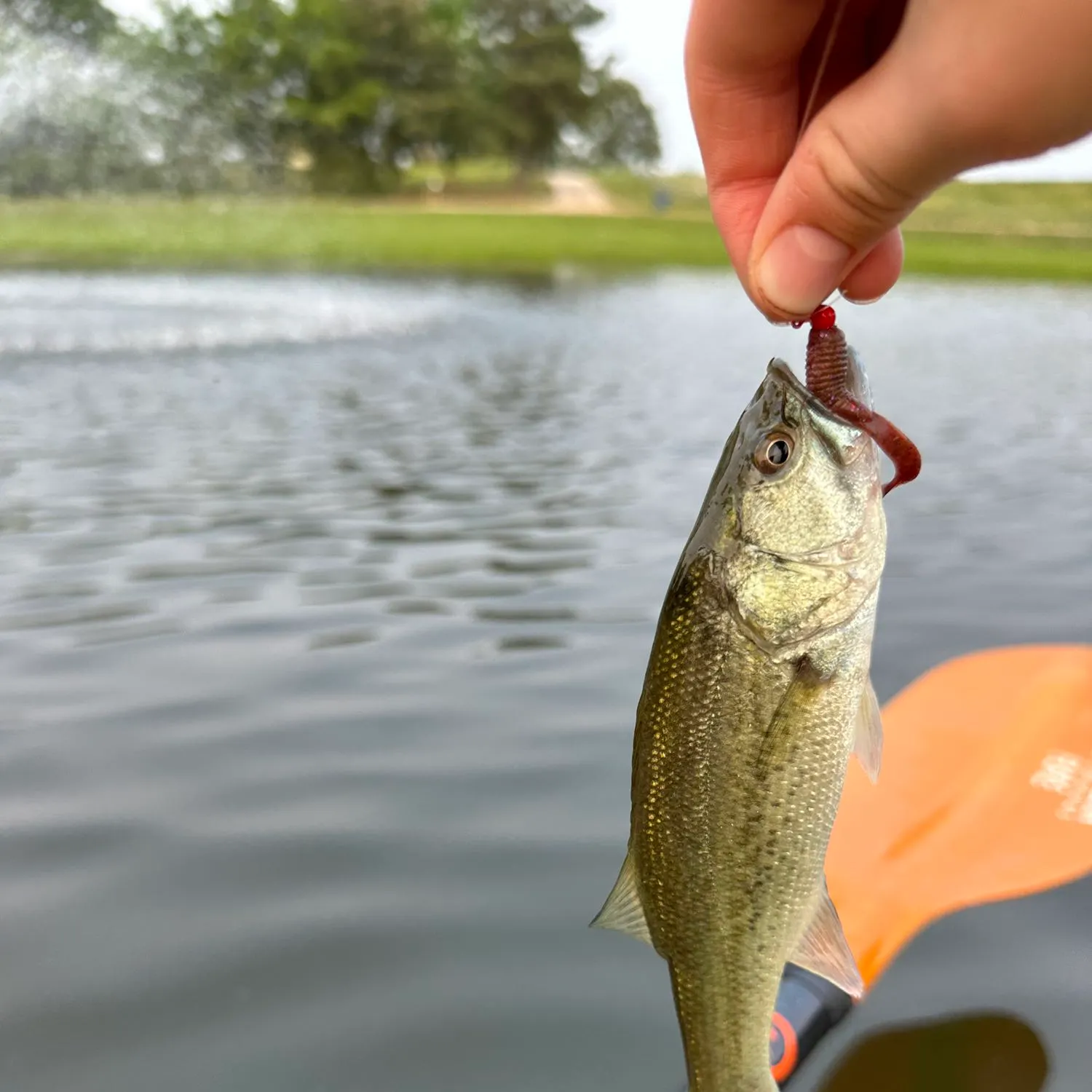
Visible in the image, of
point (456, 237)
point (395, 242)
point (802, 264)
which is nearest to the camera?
point (802, 264)

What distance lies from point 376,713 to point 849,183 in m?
3.60

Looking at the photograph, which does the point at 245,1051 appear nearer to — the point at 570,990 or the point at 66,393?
the point at 570,990

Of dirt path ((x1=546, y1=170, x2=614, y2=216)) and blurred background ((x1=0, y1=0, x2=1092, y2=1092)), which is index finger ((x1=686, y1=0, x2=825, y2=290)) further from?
dirt path ((x1=546, y1=170, x2=614, y2=216))

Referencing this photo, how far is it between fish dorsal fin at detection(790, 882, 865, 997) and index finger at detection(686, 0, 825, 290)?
3.85 feet

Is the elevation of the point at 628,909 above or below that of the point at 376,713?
above

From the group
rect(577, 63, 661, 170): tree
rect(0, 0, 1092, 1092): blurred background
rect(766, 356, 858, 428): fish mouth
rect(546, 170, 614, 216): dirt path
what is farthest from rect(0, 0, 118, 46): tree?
rect(766, 356, 858, 428): fish mouth

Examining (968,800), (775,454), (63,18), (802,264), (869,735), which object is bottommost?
(968,800)

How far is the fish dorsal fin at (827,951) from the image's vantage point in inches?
83.0

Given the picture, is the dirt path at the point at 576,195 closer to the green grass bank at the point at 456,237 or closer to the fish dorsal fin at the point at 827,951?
the green grass bank at the point at 456,237

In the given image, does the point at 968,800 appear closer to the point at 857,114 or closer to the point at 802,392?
the point at 802,392

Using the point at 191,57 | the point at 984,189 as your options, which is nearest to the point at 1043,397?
the point at 984,189

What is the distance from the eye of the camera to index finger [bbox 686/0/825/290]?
1.83 m

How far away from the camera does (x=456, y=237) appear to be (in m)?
40.1

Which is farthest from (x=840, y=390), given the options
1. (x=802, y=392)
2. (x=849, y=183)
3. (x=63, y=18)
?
(x=63, y=18)
